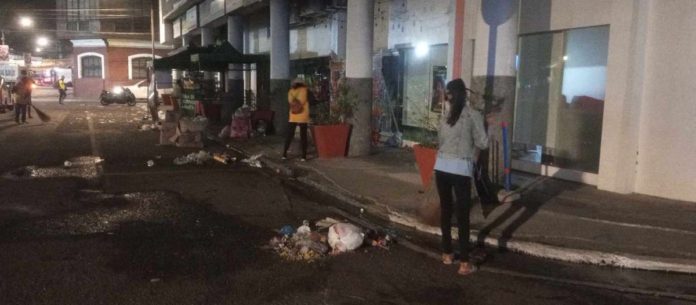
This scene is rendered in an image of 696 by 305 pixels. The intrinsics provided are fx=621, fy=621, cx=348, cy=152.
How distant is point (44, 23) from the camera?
70.8m

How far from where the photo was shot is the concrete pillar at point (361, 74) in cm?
1284

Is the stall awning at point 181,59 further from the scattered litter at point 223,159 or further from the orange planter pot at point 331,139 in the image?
the orange planter pot at point 331,139

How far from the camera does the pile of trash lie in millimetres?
6109

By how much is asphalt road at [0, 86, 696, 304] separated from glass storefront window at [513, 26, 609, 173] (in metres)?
4.28

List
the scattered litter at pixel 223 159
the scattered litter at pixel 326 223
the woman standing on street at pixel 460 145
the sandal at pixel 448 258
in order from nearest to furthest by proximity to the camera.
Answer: the woman standing on street at pixel 460 145, the sandal at pixel 448 258, the scattered litter at pixel 326 223, the scattered litter at pixel 223 159

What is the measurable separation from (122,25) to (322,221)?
166ft

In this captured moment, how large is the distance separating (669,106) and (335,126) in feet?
20.0

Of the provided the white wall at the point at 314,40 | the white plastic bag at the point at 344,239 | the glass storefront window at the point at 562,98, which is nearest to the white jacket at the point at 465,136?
the white plastic bag at the point at 344,239

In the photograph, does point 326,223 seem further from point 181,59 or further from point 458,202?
point 181,59

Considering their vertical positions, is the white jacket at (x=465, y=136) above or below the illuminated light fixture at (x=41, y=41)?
below

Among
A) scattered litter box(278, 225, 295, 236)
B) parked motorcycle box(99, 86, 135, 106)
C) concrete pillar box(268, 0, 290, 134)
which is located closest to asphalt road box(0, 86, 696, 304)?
scattered litter box(278, 225, 295, 236)

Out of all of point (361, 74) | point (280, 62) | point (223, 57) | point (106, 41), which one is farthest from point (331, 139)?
point (106, 41)

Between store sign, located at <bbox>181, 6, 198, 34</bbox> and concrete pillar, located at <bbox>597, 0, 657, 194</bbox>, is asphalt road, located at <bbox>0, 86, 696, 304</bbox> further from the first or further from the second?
store sign, located at <bbox>181, 6, 198, 34</bbox>

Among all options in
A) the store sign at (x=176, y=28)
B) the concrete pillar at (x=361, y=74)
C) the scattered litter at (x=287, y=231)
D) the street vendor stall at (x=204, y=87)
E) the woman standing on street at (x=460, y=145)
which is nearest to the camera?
the woman standing on street at (x=460, y=145)
